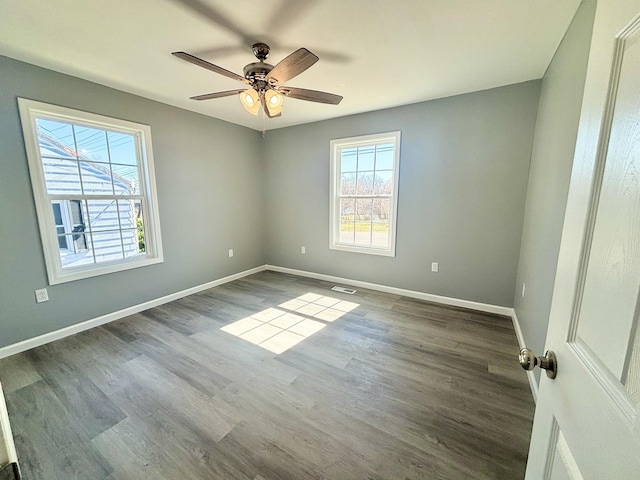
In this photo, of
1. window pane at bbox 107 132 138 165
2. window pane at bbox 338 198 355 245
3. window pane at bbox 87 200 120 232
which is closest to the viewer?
window pane at bbox 87 200 120 232

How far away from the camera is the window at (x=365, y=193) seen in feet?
11.4

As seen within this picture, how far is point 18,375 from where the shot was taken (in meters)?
1.96

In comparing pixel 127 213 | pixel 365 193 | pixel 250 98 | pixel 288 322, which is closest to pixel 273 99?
A: pixel 250 98

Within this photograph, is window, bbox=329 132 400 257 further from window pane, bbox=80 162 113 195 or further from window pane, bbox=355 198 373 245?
window pane, bbox=80 162 113 195

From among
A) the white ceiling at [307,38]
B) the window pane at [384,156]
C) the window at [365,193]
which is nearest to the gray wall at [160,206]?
the white ceiling at [307,38]

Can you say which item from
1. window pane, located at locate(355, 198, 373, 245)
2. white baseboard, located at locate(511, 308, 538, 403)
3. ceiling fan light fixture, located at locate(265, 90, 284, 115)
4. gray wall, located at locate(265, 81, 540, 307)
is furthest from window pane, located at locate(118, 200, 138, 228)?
white baseboard, located at locate(511, 308, 538, 403)

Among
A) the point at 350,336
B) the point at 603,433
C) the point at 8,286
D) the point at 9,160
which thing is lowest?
the point at 350,336

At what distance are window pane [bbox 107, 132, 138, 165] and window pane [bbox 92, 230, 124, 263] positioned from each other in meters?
0.81

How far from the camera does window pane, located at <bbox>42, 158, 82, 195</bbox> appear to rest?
238cm

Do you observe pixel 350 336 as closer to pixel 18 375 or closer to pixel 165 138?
pixel 18 375

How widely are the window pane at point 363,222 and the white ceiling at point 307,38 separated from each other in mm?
1514

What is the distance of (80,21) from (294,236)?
129 inches

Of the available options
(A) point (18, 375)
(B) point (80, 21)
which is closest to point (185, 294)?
(A) point (18, 375)

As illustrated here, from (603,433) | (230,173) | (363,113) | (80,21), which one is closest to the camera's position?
(603,433)
